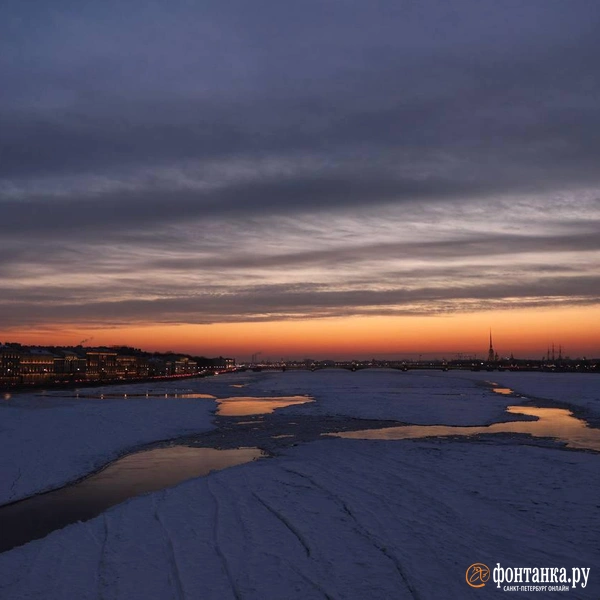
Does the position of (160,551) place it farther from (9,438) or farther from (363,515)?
(9,438)

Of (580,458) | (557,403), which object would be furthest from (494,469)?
(557,403)

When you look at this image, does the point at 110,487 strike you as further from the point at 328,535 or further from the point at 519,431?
the point at 519,431

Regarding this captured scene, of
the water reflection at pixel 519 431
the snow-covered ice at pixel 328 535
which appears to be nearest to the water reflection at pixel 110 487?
the snow-covered ice at pixel 328 535

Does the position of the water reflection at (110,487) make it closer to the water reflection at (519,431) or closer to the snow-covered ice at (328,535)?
the snow-covered ice at (328,535)

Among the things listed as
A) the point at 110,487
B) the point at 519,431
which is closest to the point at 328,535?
the point at 110,487

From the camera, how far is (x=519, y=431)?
1143 inches

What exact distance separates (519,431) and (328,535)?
2047cm

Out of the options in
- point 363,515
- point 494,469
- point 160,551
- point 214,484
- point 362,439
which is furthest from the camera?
point 362,439

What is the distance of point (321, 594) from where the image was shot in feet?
28.8

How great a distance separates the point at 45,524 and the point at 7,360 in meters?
157

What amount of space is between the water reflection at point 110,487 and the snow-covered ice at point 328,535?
110 centimetres

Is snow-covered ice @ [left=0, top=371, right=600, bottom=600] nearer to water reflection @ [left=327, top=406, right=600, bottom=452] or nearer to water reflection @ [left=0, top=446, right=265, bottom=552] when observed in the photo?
water reflection @ [left=0, top=446, right=265, bottom=552]

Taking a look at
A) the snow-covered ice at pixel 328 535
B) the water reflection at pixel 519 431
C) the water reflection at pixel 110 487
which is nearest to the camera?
the snow-covered ice at pixel 328 535

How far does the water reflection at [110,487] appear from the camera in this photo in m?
13.3
